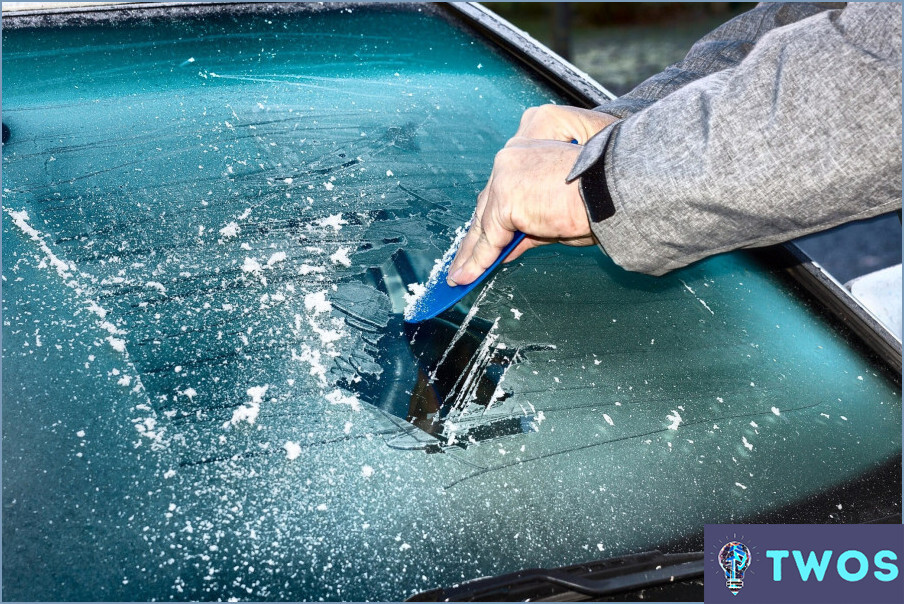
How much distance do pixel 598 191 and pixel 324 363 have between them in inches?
20.4

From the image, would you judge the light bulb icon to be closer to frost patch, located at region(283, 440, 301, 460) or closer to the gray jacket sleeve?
the gray jacket sleeve

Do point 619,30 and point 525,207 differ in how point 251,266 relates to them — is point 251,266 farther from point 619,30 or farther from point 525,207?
point 619,30

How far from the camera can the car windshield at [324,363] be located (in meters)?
0.94

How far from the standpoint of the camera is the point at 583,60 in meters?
7.40

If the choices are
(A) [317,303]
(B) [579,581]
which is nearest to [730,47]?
(A) [317,303]

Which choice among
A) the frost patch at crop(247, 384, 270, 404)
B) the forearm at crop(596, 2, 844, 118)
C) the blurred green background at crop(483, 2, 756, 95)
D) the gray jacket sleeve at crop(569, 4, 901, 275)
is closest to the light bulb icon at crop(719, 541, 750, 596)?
the gray jacket sleeve at crop(569, 4, 901, 275)

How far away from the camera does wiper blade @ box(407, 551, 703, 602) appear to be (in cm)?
91

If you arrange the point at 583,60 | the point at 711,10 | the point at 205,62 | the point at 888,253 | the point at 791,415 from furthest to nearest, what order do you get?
the point at 711,10, the point at 583,60, the point at 888,253, the point at 205,62, the point at 791,415

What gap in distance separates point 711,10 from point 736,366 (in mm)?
9126

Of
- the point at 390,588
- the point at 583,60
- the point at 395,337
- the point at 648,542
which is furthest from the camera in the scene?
the point at 583,60

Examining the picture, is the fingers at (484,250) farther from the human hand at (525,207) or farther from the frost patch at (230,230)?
the frost patch at (230,230)

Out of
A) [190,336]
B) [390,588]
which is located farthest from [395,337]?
[390,588]

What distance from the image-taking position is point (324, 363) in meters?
1.14

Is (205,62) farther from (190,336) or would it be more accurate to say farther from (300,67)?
(190,336)
